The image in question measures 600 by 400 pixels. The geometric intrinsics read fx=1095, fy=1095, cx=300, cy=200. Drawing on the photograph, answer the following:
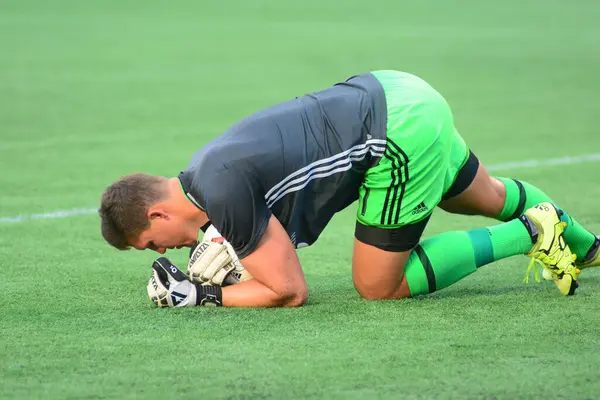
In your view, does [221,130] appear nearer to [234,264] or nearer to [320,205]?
[234,264]

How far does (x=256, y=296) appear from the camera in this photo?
17.4ft

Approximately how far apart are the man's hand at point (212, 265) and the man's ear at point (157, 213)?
0.42 meters

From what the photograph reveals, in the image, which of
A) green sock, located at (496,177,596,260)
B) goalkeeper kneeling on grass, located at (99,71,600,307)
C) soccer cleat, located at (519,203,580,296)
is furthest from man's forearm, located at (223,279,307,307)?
green sock, located at (496,177,596,260)

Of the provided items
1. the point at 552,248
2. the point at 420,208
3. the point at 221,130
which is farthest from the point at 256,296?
the point at 221,130

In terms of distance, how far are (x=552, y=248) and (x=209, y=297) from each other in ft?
5.54

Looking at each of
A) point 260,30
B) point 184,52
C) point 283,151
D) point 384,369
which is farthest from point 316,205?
point 260,30

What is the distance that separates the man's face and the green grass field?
13.0 inches

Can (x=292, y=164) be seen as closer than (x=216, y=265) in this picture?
Yes

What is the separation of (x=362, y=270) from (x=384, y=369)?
115 cm

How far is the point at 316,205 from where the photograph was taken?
5.32 metres

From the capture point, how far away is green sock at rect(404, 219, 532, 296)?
213 inches

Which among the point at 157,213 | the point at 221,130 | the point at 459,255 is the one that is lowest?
the point at 221,130

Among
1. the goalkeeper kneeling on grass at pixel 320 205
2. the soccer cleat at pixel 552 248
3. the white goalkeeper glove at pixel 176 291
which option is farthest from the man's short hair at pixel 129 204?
the soccer cleat at pixel 552 248

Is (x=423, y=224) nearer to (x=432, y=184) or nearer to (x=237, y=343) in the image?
(x=432, y=184)
